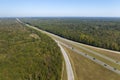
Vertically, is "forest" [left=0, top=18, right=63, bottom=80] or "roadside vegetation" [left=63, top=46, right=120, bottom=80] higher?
"forest" [left=0, top=18, right=63, bottom=80]

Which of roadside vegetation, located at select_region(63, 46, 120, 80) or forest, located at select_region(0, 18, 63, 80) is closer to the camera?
forest, located at select_region(0, 18, 63, 80)

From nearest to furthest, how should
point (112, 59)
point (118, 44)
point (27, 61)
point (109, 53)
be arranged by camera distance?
point (27, 61)
point (112, 59)
point (109, 53)
point (118, 44)

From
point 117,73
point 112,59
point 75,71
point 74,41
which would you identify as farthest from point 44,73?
point 74,41

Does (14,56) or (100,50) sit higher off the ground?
(14,56)

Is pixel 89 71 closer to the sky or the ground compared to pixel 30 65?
closer to the ground

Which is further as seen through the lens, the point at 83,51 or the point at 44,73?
the point at 83,51

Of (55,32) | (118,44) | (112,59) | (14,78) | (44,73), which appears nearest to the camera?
(14,78)

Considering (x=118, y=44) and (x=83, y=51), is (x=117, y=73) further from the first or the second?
(x=118, y=44)

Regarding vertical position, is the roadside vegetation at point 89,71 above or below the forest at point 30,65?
below

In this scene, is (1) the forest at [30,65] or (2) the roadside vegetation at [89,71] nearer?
(1) the forest at [30,65]

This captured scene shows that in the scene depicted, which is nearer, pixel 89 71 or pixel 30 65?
pixel 30 65
